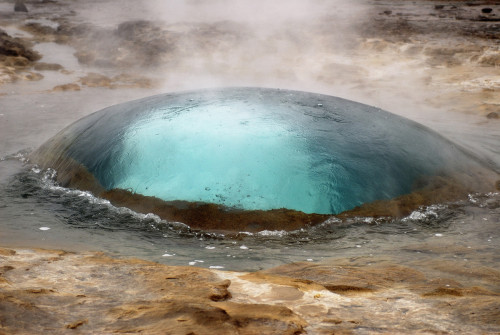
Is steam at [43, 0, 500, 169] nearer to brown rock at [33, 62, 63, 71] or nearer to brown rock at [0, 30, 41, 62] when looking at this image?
brown rock at [33, 62, 63, 71]

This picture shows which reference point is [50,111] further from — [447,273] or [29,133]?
[447,273]

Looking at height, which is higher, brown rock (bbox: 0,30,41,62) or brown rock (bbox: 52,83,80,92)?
brown rock (bbox: 0,30,41,62)

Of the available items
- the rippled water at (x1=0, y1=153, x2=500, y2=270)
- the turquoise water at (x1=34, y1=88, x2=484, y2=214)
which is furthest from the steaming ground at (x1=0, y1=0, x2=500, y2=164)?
the rippled water at (x1=0, y1=153, x2=500, y2=270)

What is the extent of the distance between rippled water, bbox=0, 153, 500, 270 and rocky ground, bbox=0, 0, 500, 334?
0.72ft

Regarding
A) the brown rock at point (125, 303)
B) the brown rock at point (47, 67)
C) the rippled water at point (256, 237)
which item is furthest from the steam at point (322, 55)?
the brown rock at point (125, 303)

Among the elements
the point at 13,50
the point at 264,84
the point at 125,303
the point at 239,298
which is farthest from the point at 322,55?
the point at 125,303

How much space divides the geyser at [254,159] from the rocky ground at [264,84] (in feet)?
2.16

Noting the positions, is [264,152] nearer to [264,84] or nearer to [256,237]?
[256,237]

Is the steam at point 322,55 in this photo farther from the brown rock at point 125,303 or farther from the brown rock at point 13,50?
the brown rock at point 125,303

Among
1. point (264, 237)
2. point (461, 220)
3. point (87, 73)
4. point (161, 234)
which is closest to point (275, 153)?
point (264, 237)

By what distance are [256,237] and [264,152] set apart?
0.60 metres

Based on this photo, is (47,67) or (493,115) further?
(47,67)

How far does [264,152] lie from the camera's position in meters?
3.38

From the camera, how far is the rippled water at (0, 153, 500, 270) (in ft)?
9.20
